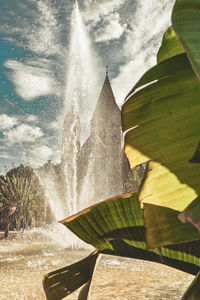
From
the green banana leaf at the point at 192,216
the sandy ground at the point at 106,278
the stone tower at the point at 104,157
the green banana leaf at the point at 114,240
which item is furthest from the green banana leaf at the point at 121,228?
the stone tower at the point at 104,157

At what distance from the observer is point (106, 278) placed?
4.47 m

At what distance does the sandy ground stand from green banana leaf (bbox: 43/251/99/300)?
293 centimetres

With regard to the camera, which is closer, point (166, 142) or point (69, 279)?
point (166, 142)

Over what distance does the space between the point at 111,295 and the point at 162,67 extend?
11.9 ft

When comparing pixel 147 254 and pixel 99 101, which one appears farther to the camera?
pixel 99 101

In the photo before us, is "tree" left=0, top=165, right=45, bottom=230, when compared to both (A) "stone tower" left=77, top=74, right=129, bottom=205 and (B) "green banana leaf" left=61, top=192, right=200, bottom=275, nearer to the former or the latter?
(A) "stone tower" left=77, top=74, right=129, bottom=205

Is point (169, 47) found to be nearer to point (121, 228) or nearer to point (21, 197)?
point (121, 228)

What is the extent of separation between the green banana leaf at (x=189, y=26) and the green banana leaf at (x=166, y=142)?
0.37 ft

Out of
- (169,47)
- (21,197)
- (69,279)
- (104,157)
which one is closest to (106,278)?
(69,279)

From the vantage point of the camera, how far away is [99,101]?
930 inches

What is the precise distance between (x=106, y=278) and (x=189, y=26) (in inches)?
182

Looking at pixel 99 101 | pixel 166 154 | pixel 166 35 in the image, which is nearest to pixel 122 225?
pixel 166 154

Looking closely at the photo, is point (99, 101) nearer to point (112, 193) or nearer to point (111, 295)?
point (112, 193)

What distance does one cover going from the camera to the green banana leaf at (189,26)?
414 millimetres
